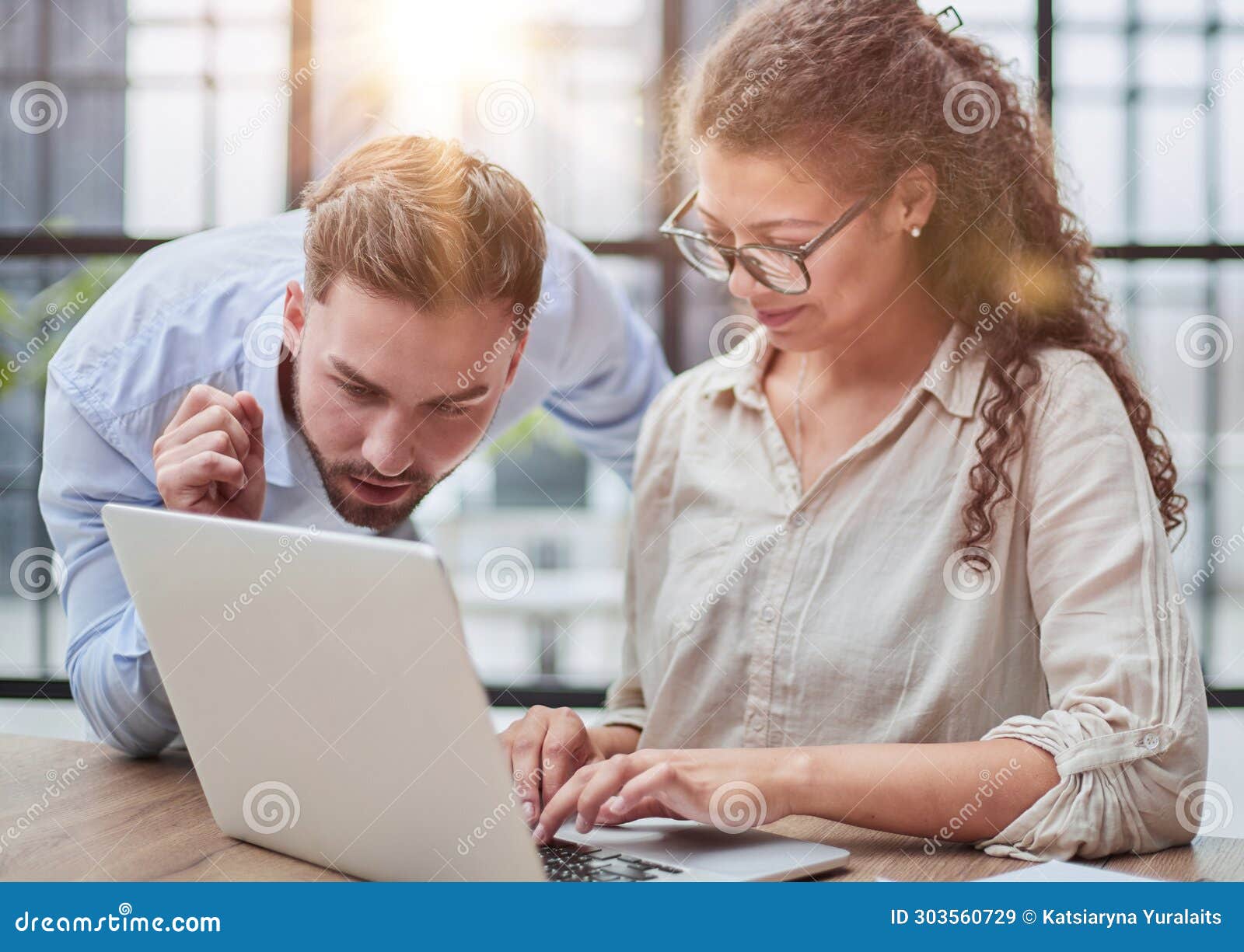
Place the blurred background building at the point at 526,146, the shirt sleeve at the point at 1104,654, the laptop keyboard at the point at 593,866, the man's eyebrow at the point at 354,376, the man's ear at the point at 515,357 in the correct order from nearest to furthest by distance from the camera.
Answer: the laptop keyboard at the point at 593,866, the shirt sleeve at the point at 1104,654, the man's eyebrow at the point at 354,376, the man's ear at the point at 515,357, the blurred background building at the point at 526,146

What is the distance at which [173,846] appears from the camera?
1.00m

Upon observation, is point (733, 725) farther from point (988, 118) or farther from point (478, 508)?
point (478, 508)

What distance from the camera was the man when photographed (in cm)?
121

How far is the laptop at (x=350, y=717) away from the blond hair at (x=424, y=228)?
420 mm

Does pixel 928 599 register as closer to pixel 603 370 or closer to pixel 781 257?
pixel 781 257

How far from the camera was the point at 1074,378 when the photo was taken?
1244 millimetres

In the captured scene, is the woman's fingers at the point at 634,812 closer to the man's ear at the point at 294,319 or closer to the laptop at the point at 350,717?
the laptop at the point at 350,717

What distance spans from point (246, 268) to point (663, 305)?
833mm

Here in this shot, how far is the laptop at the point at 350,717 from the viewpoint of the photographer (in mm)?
739

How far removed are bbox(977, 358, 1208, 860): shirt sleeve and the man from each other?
636 millimetres

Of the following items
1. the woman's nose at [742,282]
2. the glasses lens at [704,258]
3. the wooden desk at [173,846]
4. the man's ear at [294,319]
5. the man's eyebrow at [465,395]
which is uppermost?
the glasses lens at [704,258]

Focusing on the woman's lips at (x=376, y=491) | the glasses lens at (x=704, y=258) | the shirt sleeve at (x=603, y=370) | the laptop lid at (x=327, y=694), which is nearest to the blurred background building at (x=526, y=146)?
the shirt sleeve at (x=603, y=370)

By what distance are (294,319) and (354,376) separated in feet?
0.45
